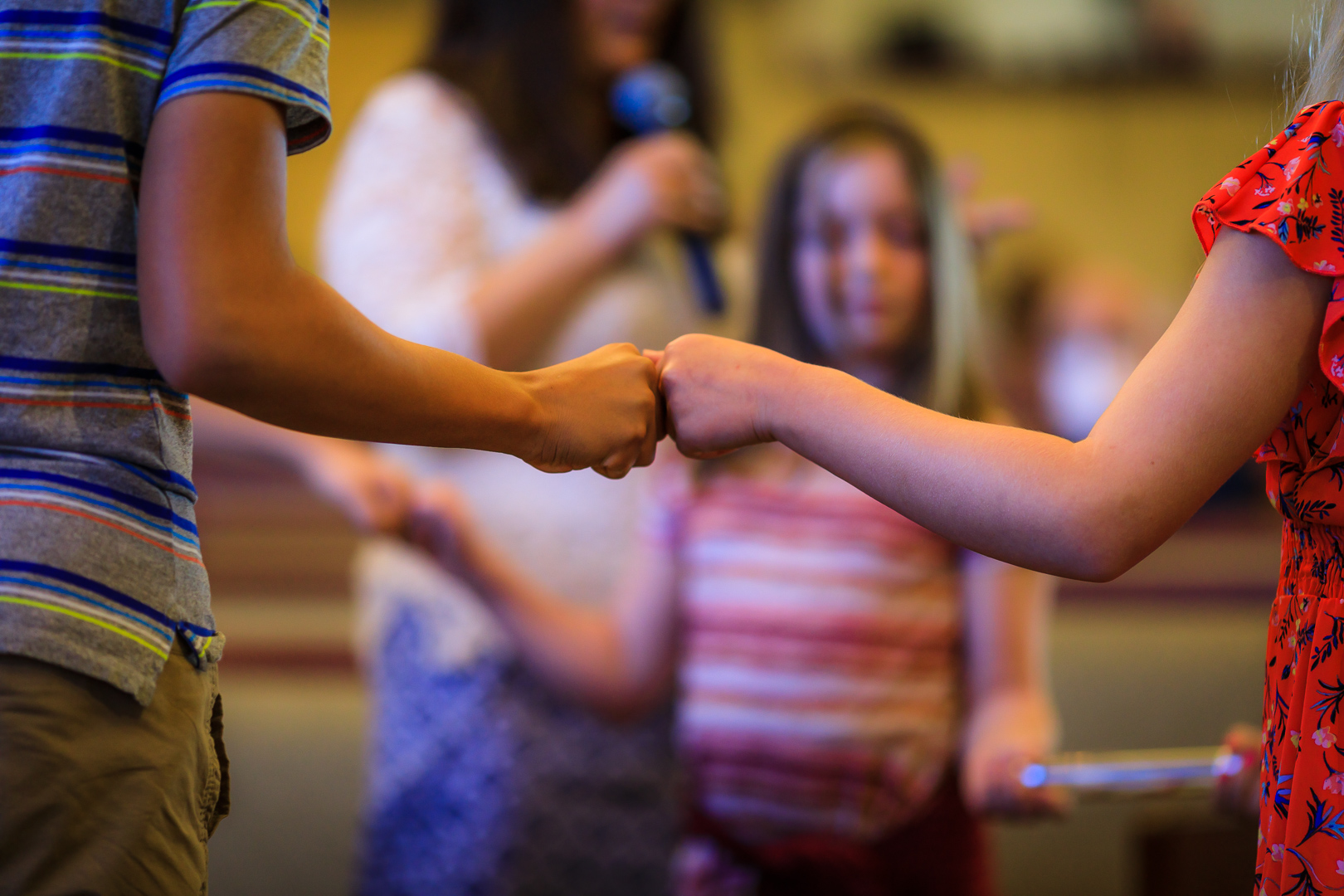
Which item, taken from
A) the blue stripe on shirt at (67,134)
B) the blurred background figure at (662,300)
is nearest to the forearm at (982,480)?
the blurred background figure at (662,300)

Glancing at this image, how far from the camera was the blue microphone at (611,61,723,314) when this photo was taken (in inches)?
43.4

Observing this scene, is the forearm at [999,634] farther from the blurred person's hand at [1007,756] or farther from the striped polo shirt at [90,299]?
the striped polo shirt at [90,299]

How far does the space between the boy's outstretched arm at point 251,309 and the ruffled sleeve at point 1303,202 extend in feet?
1.08

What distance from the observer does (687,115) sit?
1.20 m

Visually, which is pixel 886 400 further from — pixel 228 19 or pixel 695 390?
pixel 228 19

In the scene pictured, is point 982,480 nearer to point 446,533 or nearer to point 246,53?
point 246,53

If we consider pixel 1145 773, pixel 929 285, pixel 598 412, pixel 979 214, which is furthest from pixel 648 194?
pixel 1145 773

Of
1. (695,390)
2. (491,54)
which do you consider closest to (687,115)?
(491,54)

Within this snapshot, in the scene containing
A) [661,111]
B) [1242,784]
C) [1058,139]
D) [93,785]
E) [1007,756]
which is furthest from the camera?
[1058,139]

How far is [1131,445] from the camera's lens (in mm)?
480

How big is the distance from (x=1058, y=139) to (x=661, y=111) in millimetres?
3186

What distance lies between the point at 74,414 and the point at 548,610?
2.01 feet

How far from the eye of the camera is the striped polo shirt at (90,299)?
407 millimetres

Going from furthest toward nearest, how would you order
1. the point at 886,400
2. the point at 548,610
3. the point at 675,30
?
the point at 675,30 → the point at 548,610 → the point at 886,400
